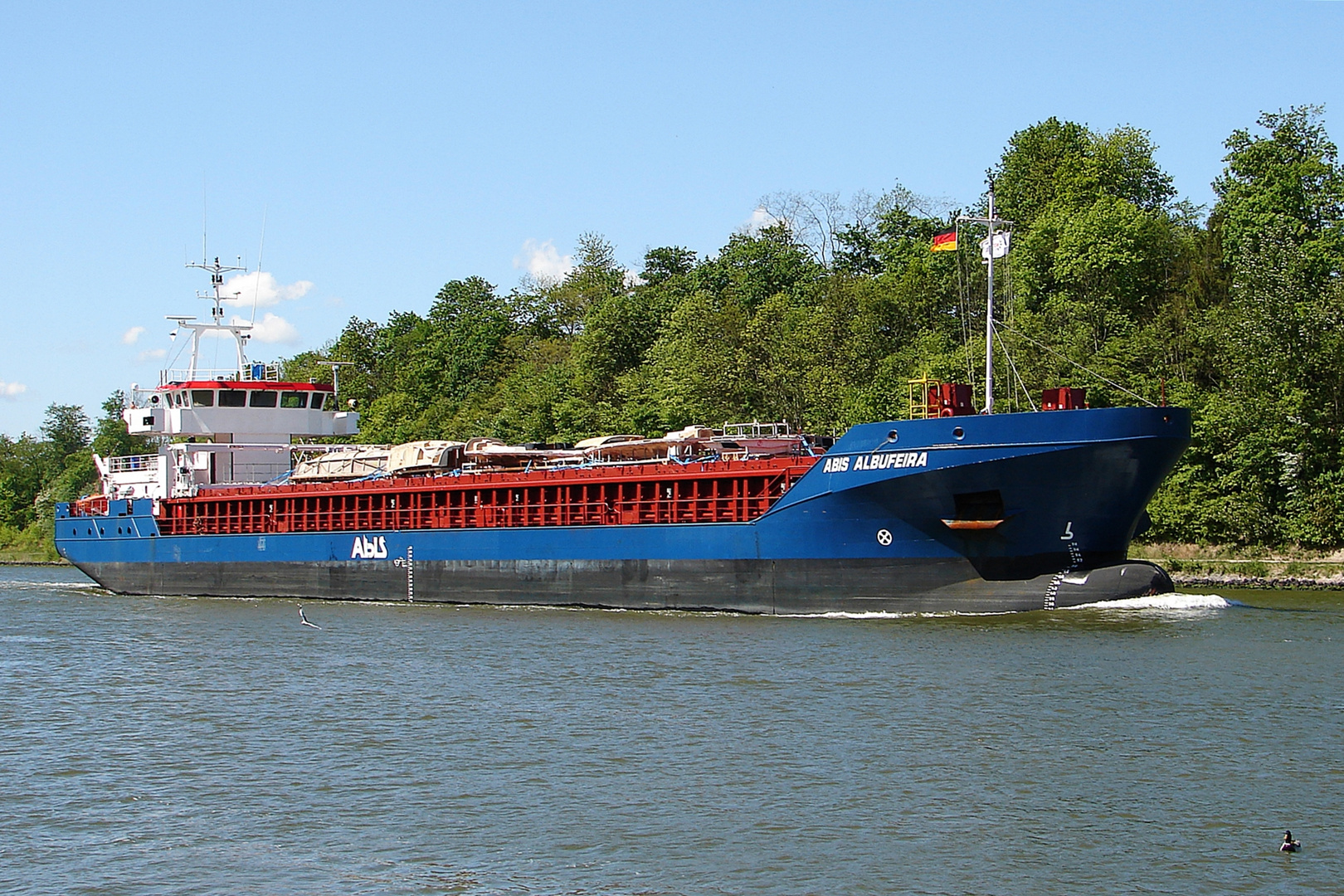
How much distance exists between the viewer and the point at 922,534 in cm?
2761

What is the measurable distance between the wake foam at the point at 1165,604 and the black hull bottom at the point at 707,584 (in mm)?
108

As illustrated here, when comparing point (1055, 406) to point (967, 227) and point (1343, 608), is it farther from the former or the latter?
point (967, 227)

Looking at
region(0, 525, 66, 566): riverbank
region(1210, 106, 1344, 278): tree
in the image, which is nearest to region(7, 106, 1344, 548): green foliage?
region(1210, 106, 1344, 278): tree

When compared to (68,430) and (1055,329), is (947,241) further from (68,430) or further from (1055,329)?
(68,430)

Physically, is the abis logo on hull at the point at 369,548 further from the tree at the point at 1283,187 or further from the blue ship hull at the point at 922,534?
the tree at the point at 1283,187

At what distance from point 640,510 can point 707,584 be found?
333 cm

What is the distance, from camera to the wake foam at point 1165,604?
86.9 feet

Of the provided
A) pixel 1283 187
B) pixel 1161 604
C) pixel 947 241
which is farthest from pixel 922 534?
pixel 1283 187

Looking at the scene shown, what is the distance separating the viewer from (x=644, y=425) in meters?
62.4

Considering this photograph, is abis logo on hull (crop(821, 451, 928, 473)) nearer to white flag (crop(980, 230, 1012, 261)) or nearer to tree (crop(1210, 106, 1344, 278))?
white flag (crop(980, 230, 1012, 261))

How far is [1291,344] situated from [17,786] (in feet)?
119

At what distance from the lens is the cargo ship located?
26625 millimetres

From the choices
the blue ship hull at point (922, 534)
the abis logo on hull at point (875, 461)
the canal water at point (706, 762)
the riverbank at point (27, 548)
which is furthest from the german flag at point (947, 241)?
the riverbank at point (27, 548)

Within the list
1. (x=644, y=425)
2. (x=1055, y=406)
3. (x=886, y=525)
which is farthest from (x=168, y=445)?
(x=1055, y=406)
